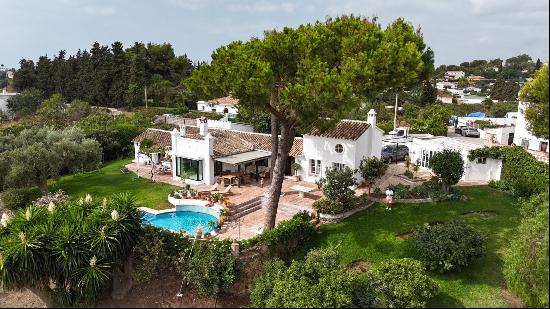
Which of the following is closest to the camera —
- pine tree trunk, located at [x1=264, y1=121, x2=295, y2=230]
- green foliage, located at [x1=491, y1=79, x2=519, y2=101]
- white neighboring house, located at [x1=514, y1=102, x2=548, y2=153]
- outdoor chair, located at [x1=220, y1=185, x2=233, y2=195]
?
pine tree trunk, located at [x1=264, y1=121, x2=295, y2=230]

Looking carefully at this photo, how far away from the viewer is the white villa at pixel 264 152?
96.6 feet

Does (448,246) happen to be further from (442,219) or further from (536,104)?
(536,104)

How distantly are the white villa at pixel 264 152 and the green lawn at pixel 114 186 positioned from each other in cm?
258

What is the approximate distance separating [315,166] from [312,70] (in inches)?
532

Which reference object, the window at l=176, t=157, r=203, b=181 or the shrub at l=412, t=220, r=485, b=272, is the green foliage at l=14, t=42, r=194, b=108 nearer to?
the window at l=176, t=157, r=203, b=181

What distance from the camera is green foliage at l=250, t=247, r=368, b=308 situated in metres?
13.8

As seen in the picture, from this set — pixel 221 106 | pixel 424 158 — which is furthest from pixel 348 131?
pixel 221 106

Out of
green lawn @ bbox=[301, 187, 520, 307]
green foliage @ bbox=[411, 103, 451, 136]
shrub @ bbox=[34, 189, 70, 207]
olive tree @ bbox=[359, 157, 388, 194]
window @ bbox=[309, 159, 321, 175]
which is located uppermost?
green foliage @ bbox=[411, 103, 451, 136]

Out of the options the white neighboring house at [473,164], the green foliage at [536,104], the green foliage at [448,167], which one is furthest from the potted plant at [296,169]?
the green foliage at [536,104]

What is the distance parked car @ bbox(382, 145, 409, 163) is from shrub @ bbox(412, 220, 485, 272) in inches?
737

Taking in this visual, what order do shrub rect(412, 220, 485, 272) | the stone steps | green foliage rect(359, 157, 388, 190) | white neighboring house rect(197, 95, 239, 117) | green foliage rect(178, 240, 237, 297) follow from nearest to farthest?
1. green foliage rect(178, 240, 237, 297)
2. shrub rect(412, 220, 485, 272)
3. the stone steps
4. green foliage rect(359, 157, 388, 190)
5. white neighboring house rect(197, 95, 239, 117)

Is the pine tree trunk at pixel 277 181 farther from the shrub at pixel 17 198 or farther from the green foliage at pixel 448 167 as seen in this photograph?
the shrub at pixel 17 198

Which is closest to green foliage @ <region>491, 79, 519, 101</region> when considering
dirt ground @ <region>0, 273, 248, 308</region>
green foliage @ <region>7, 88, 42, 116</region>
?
green foliage @ <region>7, 88, 42, 116</region>

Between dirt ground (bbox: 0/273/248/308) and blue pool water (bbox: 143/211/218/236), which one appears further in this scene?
blue pool water (bbox: 143/211/218/236)
